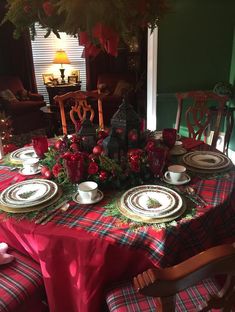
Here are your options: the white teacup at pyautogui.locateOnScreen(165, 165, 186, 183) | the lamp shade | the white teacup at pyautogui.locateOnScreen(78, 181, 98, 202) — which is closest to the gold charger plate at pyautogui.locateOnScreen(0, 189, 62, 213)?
the white teacup at pyautogui.locateOnScreen(78, 181, 98, 202)

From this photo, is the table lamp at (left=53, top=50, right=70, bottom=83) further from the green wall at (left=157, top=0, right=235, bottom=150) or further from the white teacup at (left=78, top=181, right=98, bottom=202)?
the white teacup at (left=78, top=181, right=98, bottom=202)

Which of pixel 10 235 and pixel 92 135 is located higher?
pixel 92 135

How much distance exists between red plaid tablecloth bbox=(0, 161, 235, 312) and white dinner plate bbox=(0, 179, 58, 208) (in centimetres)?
8

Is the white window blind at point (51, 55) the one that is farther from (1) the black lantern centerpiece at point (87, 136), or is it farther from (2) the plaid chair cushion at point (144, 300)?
(2) the plaid chair cushion at point (144, 300)

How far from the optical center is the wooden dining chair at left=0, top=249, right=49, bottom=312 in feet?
3.53

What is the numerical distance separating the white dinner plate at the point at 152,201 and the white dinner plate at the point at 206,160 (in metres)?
0.33

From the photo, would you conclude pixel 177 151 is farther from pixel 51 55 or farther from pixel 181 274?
pixel 51 55

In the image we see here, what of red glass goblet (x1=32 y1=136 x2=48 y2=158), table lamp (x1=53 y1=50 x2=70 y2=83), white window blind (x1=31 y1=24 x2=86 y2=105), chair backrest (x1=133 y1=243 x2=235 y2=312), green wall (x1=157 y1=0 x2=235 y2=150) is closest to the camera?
chair backrest (x1=133 y1=243 x2=235 y2=312)

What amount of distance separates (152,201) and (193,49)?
7.56ft

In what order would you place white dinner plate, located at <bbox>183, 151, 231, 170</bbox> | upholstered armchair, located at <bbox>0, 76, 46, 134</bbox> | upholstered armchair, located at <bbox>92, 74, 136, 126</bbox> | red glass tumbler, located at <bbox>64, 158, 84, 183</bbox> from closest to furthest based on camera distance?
red glass tumbler, located at <bbox>64, 158, 84, 183</bbox> < white dinner plate, located at <bbox>183, 151, 231, 170</bbox> < upholstered armchair, located at <bbox>0, 76, 46, 134</bbox> < upholstered armchair, located at <bbox>92, 74, 136, 126</bbox>

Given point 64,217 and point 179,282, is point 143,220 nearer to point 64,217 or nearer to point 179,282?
point 64,217

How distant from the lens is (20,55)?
623cm

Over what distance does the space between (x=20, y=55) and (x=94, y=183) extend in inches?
231

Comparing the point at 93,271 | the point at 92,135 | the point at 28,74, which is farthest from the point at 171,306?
the point at 28,74
